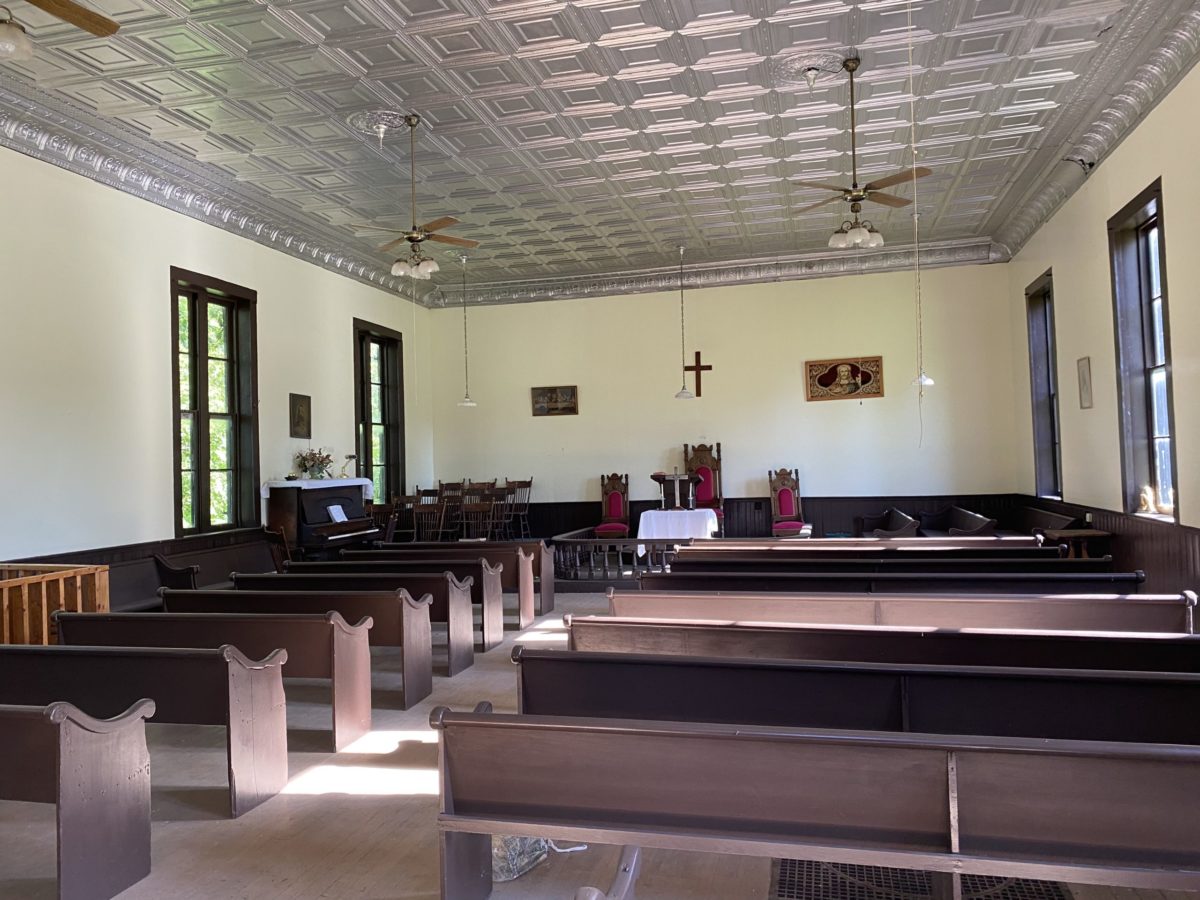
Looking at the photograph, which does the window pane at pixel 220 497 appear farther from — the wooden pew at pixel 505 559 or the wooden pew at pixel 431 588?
the wooden pew at pixel 431 588

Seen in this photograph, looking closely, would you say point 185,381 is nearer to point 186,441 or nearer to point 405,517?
point 186,441

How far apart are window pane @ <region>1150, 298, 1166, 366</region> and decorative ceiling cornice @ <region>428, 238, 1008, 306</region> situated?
15.8 feet

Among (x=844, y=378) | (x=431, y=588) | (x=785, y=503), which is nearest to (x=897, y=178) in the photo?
(x=431, y=588)

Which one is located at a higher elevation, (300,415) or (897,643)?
(300,415)

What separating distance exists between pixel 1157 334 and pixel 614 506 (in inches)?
288

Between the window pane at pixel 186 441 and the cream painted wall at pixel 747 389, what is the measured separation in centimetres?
540

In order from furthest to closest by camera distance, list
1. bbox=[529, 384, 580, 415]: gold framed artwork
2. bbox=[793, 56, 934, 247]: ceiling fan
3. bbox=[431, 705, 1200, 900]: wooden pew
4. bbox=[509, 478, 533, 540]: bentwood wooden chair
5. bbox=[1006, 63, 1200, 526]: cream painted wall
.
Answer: bbox=[529, 384, 580, 415]: gold framed artwork
bbox=[509, 478, 533, 540]: bentwood wooden chair
bbox=[793, 56, 934, 247]: ceiling fan
bbox=[1006, 63, 1200, 526]: cream painted wall
bbox=[431, 705, 1200, 900]: wooden pew

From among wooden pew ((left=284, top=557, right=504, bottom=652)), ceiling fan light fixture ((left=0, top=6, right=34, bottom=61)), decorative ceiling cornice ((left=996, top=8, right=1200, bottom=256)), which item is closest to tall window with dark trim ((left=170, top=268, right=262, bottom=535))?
wooden pew ((left=284, top=557, right=504, bottom=652))

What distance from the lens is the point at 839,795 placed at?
1940 mm

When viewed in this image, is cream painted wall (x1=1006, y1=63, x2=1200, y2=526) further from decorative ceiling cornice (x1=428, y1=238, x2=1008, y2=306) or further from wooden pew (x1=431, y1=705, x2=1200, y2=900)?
wooden pew (x1=431, y1=705, x2=1200, y2=900)

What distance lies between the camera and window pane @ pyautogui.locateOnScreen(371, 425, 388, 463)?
12117 millimetres

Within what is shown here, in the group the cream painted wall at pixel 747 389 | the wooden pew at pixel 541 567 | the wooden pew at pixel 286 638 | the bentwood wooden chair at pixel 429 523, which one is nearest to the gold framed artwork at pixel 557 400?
the cream painted wall at pixel 747 389

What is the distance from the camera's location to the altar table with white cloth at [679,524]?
10648mm

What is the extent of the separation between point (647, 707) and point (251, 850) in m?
1.55
